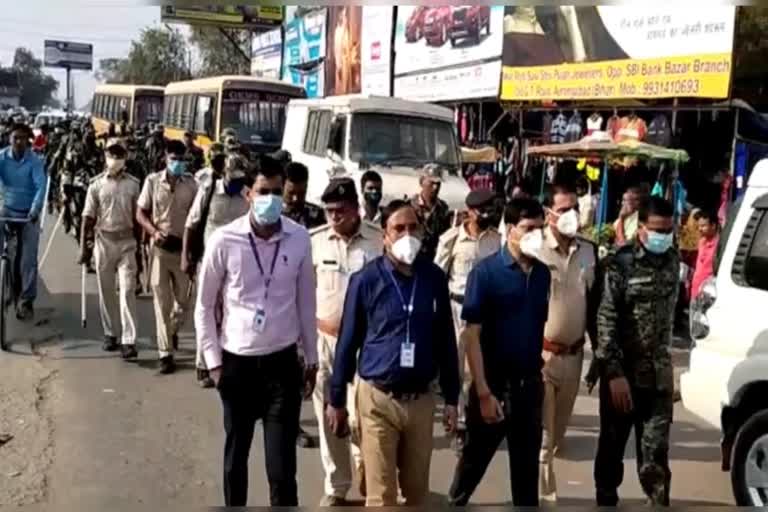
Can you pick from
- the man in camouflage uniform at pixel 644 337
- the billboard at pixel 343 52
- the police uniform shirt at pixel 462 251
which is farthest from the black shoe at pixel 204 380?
the billboard at pixel 343 52

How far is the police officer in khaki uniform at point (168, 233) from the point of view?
825 cm

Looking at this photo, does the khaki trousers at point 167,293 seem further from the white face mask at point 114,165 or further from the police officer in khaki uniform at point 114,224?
the white face mask at point 114,165

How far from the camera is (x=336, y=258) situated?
532cm

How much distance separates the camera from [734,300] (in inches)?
209

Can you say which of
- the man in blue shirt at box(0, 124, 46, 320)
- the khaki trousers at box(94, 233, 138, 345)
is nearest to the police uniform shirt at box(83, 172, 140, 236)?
the khaki trousers at box(94, 233, 138, 345)

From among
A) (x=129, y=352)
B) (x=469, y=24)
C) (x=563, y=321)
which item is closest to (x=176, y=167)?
(x=129, y=352)

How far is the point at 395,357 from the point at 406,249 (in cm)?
44

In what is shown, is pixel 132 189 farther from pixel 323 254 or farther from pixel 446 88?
pixel 446 88

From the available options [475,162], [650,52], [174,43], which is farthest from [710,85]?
[174,43]

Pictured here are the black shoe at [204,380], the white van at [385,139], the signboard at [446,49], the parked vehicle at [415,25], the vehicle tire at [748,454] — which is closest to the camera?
the vehicle tire at [748,454]

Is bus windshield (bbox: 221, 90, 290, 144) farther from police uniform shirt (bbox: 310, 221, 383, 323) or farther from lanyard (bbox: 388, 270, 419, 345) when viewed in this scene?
lanyard (bbox: 388, 270, 419, 345)

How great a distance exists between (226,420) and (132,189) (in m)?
4.34

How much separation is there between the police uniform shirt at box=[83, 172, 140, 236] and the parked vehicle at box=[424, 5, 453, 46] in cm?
1343

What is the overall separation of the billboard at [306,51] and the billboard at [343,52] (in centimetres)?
67
